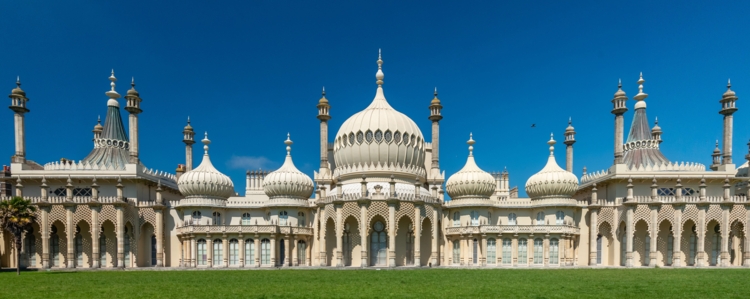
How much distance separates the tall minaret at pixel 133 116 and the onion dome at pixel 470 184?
28835mm

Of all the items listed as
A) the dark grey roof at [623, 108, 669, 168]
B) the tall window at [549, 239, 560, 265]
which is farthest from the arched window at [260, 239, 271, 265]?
the dark grey roof at [623, 108, 669, 168]

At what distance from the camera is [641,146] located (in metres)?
43.4

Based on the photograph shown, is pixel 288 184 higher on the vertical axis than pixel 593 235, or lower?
higher

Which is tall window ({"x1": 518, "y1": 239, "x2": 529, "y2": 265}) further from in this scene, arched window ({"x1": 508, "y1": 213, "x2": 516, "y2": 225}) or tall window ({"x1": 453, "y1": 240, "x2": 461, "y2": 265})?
tall window ({"x1": 453, "y1": 240, "x2": 461, "y2": 265})

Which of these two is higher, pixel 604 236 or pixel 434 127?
pixel 434 127

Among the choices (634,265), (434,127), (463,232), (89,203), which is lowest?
(634,265)

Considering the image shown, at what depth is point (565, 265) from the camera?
1423 inches

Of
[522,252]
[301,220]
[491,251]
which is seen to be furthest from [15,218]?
[522,252]

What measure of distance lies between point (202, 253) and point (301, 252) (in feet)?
27.2

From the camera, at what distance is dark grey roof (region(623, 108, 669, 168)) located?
4200 cm

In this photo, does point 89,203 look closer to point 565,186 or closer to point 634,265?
point 565,186

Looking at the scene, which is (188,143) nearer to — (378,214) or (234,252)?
(234,252)

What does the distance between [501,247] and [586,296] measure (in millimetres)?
19993

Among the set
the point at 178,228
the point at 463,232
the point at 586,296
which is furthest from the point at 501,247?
the point at 178,228
